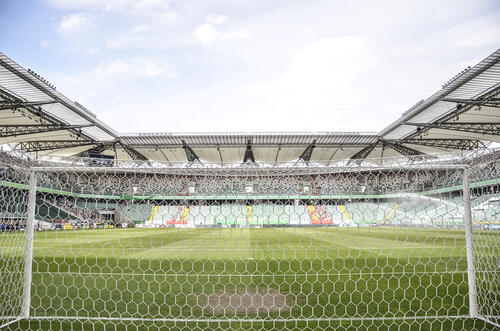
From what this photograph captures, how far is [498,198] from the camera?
3.62 m

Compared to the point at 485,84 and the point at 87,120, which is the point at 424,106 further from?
the point at 87,120

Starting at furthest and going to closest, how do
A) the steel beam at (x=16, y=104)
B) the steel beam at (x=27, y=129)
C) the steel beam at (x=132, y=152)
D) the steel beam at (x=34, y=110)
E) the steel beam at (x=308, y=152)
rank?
the steel beam at (x=132, y=152), the steel beam at (x=308, y=152), the steel beam at (x=27, y=129), the steel beam at (x=16, y=104), the steel beam at (x=34, y=110)

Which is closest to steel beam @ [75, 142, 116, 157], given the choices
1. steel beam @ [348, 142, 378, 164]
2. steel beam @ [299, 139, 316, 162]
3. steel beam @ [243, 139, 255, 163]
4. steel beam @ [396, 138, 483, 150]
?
steel beam @ [243, 139, 255, 163]

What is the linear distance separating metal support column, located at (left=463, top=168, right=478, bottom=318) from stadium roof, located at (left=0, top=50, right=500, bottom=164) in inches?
495

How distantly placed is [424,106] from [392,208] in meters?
18.3

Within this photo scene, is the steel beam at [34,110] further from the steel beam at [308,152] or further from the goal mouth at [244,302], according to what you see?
the steel beam at [308,152]

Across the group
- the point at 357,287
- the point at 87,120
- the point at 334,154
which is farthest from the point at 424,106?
the point at 87,120

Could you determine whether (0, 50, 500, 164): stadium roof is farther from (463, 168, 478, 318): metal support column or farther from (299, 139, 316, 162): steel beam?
(463, 168, 478, 318): metal support column

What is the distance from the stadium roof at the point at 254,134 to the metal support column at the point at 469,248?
12.6 m

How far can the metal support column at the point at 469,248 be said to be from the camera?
3.29m

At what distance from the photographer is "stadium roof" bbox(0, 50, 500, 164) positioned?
16750mm

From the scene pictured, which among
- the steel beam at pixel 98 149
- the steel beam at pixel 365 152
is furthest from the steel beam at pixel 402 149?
the steel beam at pixel 98 149

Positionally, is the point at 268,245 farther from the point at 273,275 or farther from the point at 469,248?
the point at 469,248

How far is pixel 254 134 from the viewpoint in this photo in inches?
1091
